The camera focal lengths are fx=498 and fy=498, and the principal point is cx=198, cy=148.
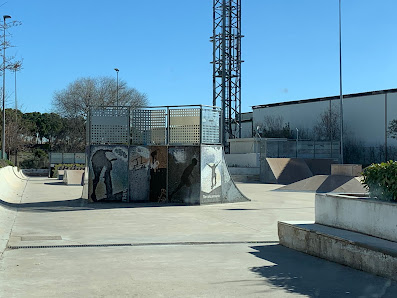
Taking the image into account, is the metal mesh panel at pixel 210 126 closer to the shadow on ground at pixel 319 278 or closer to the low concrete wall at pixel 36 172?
the shadow on ground at pixel 319 278

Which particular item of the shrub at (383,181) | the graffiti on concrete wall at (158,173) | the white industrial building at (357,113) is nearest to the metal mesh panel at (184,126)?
the graffiti on concrete wall at (158,173)

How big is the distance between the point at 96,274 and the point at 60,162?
48283 millimetres

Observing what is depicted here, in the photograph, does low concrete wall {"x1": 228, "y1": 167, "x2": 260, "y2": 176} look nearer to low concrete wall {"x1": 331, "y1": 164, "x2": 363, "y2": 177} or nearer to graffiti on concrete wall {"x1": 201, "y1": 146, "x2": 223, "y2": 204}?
low concrete wall {"x1": 331, "y1": 164, "x2": 363, "y2": 177}

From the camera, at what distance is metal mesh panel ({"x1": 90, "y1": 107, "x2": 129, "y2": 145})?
19.2 metres

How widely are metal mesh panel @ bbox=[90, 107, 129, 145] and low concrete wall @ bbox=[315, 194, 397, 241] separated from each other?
36.1ft

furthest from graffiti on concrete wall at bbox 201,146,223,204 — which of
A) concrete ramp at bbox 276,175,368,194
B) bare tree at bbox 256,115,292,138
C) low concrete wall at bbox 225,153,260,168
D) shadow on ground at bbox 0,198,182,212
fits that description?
bare tree at bbox 256,115,292,138

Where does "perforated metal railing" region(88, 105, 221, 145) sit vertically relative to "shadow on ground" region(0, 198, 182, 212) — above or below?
above

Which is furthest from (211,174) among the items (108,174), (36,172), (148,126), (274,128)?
(274,128)

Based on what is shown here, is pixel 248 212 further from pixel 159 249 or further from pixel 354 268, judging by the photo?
pixel 354 268

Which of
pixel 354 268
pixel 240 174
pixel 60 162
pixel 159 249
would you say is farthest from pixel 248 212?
pixel 60 162

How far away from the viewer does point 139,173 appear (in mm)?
19250

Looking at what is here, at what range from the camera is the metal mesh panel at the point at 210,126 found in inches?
751

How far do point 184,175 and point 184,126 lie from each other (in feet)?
6.25

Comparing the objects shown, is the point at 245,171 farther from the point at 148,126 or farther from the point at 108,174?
the point at 108,174
